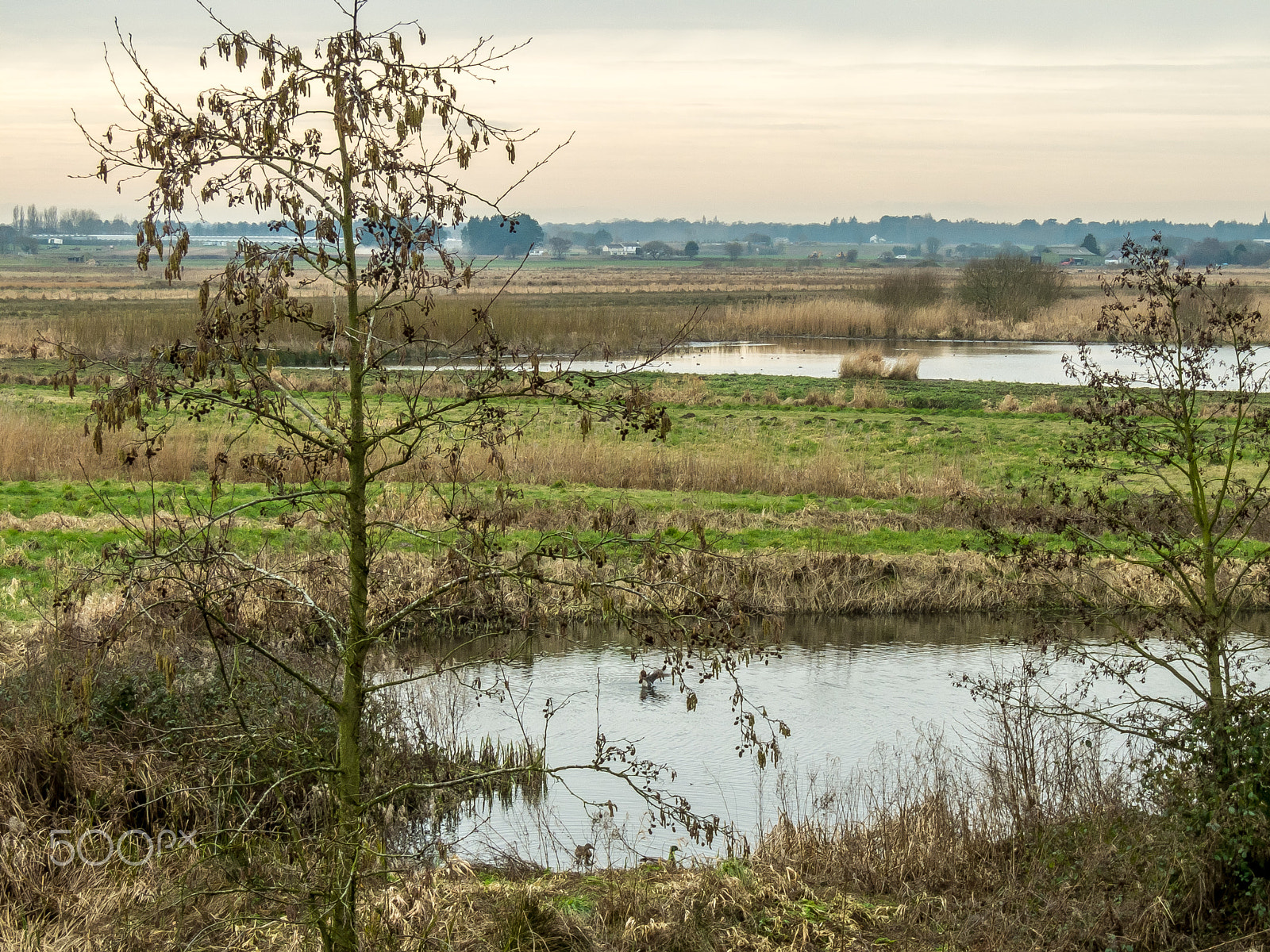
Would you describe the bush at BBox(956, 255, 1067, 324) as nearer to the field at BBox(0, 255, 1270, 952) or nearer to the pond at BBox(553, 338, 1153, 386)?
the pond at BBox(553, 338, 1153, 386)

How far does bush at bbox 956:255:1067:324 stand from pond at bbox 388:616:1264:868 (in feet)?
144

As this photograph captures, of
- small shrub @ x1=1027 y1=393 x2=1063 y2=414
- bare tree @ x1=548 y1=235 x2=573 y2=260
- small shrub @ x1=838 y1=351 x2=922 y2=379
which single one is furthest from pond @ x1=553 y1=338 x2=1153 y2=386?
bare tree @ x1=548 y1=235 x2=573 y2=260

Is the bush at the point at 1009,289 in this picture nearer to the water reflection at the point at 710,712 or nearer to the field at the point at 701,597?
the field at the point at 701,597

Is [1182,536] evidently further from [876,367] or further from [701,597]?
[876,367]

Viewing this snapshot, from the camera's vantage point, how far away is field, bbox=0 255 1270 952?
5.82m

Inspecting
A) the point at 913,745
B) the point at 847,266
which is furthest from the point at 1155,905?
the point at 847,266

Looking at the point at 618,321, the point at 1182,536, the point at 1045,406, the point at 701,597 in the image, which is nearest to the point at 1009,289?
the point at 618,321

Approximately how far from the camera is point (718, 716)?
37.8 feet

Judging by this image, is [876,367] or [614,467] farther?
[876,367]

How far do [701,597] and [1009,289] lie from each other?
55141 mm

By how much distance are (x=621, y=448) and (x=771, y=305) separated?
128 feet

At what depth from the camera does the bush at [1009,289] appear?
55312 mm

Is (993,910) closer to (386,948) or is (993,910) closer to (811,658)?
(386,948)

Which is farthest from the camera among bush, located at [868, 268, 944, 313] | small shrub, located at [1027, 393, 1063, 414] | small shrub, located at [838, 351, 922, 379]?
bush, located at [868, 268, 944, 313]
